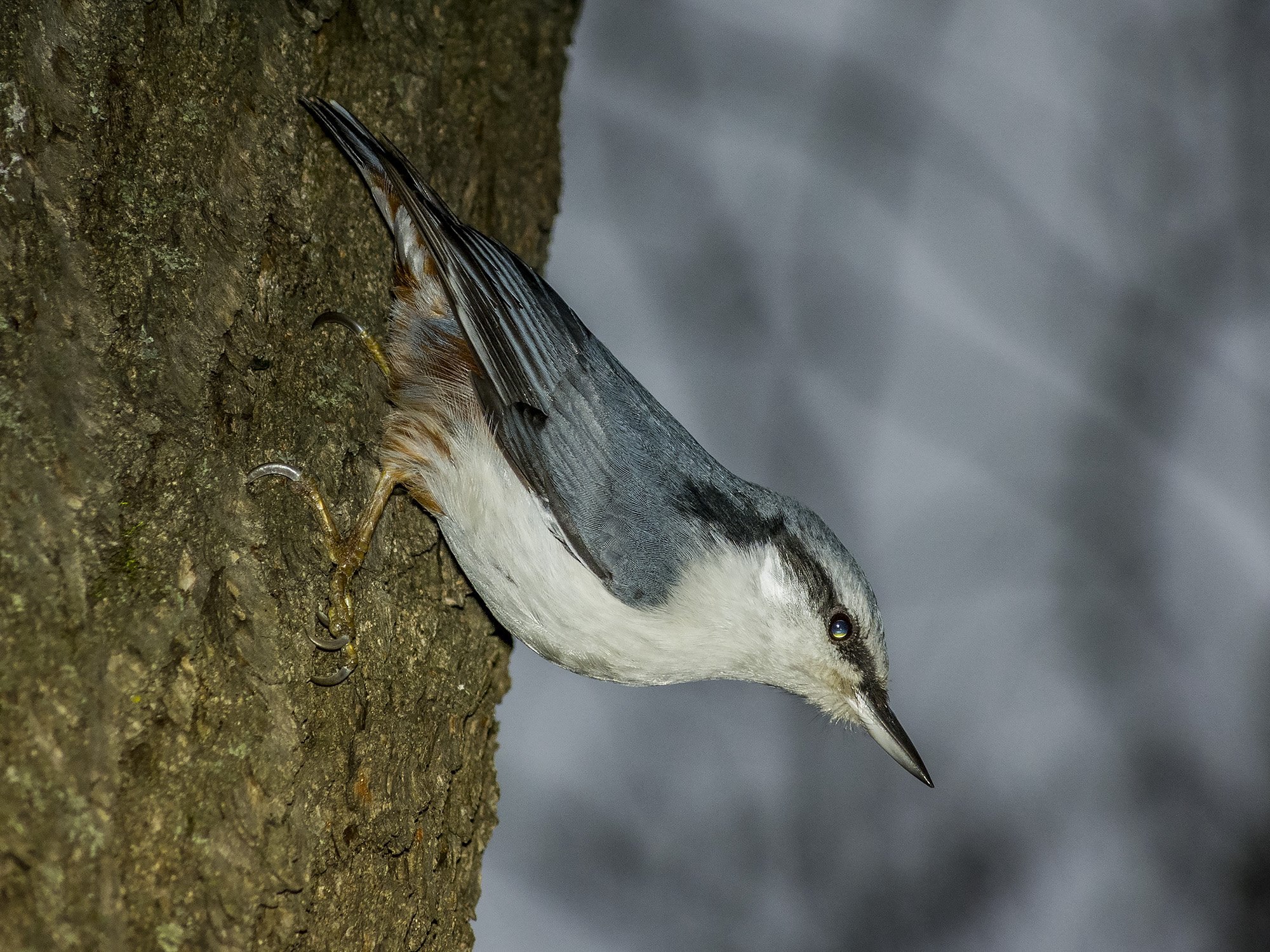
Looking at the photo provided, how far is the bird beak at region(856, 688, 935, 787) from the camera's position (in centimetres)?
245

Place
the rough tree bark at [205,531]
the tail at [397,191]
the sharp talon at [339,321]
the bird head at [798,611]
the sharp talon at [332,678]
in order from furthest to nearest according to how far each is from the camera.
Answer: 1. the bird head at [798,611]
2. the tail at [397,191]
3. the sharp talon at [339,321]
4. the sharp talon at [332,678]
5. the rough tree bark at [205,531]

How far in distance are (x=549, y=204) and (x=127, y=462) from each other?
69.1 inches

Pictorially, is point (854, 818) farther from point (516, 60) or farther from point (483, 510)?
point (516, 60)

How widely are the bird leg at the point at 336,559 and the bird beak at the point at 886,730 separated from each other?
4.32 ft

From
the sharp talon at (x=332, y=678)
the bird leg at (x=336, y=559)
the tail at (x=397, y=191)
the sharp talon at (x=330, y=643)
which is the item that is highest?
the tail at (x=397, y=191)

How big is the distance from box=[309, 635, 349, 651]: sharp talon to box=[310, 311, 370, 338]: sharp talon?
67 cm

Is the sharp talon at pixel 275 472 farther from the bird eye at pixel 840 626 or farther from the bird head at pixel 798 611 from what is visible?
the bird eye at pixel 840 626

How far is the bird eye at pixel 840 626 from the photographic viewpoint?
2.40 m

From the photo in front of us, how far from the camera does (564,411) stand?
2.34 metres

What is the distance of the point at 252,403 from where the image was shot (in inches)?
72.6

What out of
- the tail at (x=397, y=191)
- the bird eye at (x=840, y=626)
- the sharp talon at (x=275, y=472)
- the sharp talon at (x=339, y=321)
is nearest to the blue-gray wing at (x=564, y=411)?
the tail at (x=397, y=191)

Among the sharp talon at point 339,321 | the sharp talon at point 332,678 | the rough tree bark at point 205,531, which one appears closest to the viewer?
the rough tree bark at point 205,531

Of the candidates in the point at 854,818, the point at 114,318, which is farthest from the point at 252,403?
the point at 854,818

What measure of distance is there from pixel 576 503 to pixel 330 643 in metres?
0.66
